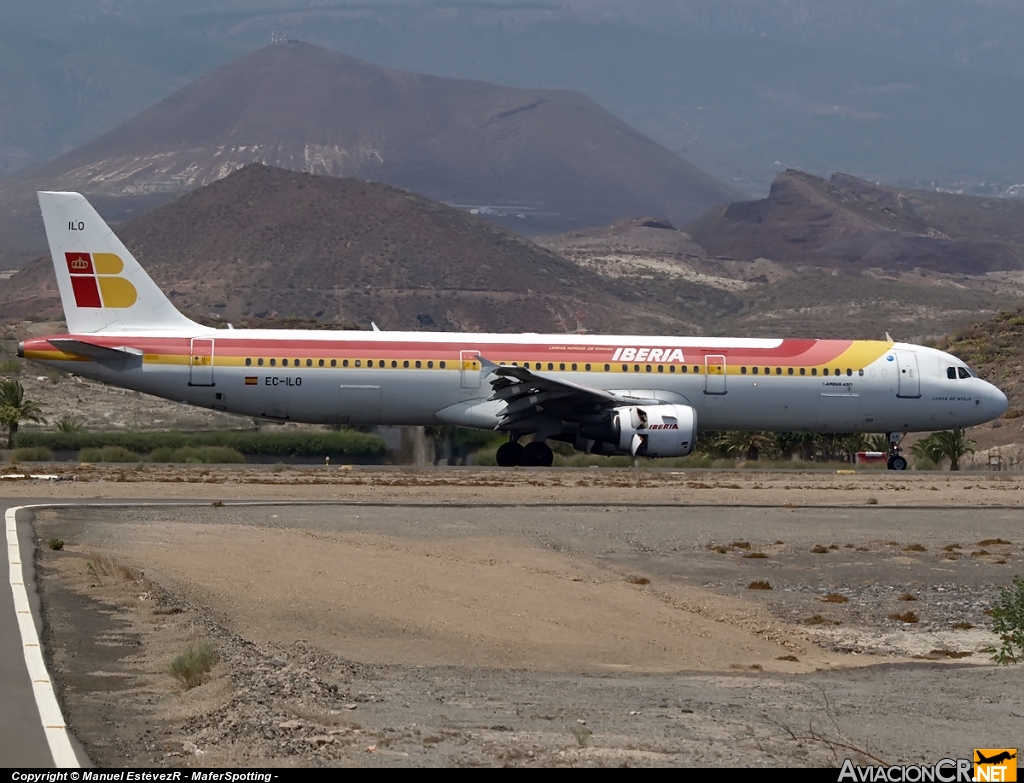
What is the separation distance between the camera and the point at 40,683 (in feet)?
33.7

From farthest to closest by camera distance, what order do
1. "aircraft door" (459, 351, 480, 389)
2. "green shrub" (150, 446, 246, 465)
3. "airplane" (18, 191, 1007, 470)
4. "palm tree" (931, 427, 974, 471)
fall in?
"palm tree" (931, 427, 974, 471) < "green shrub" (150, 446, 246, 465) < "aircraft door" (459, 351, 480, 389) < "airplane" (18, 191, 1007, 470)

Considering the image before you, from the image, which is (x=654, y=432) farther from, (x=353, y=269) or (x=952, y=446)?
(x=353, y=269)


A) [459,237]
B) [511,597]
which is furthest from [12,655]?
[459,237]

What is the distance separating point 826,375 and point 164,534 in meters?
20.0

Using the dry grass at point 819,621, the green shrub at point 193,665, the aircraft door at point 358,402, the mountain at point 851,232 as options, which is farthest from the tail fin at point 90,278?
the mountain at point 851,232

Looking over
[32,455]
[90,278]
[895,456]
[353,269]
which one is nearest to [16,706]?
[90,278]

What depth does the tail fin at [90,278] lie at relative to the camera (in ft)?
112

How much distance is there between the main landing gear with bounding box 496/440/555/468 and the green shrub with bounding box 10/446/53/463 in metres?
10.6

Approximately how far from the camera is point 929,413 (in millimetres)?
36250

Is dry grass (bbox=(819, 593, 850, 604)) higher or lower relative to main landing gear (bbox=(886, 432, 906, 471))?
lower

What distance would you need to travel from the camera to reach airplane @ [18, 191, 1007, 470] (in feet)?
110

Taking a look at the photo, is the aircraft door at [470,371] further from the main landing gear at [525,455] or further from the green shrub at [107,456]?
the green shrub at [107,456]

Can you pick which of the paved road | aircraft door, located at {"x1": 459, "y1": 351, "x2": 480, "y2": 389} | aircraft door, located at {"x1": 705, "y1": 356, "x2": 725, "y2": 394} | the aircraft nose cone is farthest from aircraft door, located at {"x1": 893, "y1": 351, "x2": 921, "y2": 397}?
the paved road

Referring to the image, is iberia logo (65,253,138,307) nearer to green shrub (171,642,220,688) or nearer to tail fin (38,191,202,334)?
tail fin (38,191,202,334)
